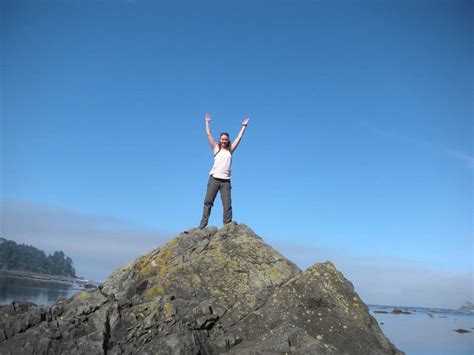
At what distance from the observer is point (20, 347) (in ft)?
36.5

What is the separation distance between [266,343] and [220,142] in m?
Answer: 8.87

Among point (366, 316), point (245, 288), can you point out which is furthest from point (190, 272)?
point (366, 316)

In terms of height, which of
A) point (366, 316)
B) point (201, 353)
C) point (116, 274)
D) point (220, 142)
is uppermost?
point (220, 142)

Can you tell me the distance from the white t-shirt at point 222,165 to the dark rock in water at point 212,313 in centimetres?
286

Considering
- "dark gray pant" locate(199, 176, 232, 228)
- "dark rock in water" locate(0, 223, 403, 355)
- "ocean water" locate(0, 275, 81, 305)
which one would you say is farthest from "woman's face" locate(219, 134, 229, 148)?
"ocean water" locate(0, 275, 81, 305)

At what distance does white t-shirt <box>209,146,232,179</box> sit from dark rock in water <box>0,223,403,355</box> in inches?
113

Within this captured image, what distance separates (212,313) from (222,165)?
6.49 meters

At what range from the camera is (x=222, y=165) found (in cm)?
1738

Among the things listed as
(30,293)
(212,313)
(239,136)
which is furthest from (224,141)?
(30,293)

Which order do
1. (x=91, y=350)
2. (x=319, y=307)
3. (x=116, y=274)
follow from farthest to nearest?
1. (x=116, y=274)
2. (x=319, y=307)
3. (x=91, y=350)

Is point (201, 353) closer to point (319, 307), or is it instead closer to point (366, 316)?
point (319, 307)

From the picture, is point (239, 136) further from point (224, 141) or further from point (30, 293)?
point (30, 293)

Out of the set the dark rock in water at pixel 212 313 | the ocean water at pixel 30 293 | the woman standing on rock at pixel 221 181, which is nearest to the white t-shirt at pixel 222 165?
the woman standing on rock at pixel 221 181

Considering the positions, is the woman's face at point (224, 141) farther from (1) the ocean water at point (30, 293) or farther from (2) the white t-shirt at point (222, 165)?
(1) the ocean water at point (30, 293)
